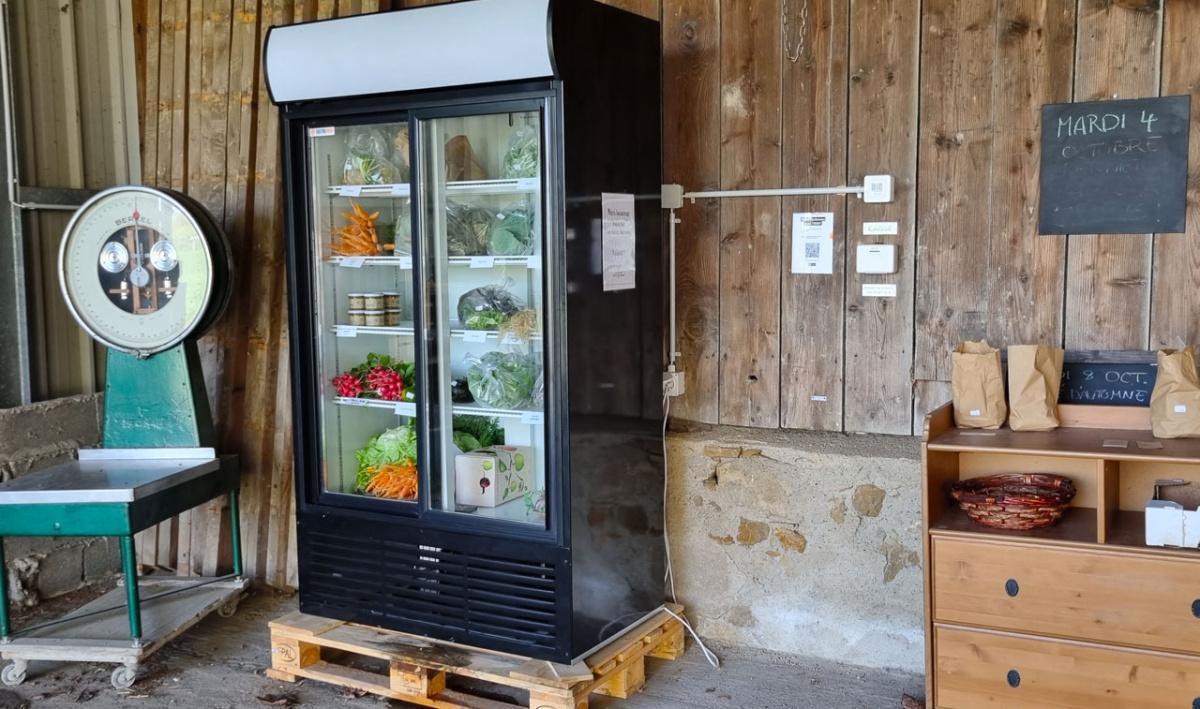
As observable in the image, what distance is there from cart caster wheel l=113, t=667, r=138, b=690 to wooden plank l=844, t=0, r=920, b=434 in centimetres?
265

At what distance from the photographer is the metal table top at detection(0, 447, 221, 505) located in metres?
3.52

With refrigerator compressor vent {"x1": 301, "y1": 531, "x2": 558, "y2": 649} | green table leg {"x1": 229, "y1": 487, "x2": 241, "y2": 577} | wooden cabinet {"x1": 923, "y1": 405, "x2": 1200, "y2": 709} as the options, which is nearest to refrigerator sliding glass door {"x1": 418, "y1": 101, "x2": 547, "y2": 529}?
refrigerator compressor vent {"x1": 301, "y1": 531, "x2": 558, "y2": 649}

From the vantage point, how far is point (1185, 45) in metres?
3.05

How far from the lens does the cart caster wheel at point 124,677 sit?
3604 mm

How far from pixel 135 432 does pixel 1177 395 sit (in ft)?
11.7

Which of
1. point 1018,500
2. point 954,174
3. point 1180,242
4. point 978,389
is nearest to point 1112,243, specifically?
point 1180,242

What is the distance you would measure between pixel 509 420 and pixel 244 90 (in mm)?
A: 1908

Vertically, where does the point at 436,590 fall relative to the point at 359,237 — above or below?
below

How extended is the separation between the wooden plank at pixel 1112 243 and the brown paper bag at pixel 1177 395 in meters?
0.31

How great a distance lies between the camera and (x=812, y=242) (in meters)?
3.61

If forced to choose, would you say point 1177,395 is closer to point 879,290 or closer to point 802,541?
point 879,290

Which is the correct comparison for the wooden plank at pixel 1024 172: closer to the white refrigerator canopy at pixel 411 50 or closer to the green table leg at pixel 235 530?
the white refrigerator canopy at pixel 411 50

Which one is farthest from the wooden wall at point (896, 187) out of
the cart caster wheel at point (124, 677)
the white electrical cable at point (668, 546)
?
the cart caster wheel at point (124, 677)

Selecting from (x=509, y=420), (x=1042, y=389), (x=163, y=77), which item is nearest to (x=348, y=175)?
(x=509, y=420)
